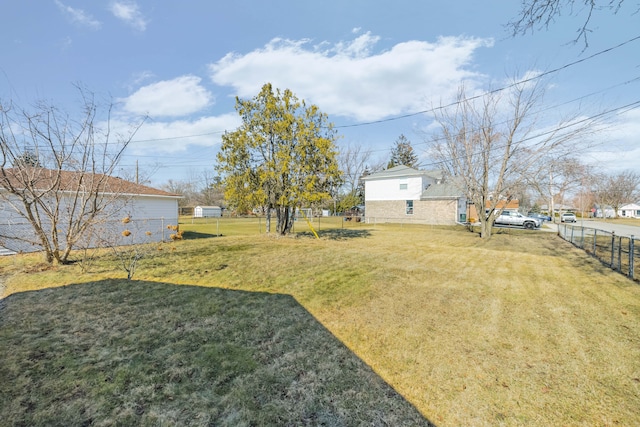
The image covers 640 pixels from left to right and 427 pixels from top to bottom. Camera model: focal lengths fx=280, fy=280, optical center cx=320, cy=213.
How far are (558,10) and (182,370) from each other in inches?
256

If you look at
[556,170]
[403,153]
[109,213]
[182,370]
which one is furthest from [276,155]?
[403,153]

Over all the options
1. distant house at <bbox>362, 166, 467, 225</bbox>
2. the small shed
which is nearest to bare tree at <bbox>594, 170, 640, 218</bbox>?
distant house at <bbox>362, 166, 467, 225</bbox>

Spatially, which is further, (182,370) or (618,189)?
(618,189)

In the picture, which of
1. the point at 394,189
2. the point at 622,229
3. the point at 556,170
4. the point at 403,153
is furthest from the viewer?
the point at 403,153

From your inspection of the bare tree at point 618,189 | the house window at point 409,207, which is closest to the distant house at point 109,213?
the house window at point 409,207

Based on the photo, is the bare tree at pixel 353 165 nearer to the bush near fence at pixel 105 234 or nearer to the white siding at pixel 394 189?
the white siding at pixel 394 189

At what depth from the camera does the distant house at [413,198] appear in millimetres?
27750

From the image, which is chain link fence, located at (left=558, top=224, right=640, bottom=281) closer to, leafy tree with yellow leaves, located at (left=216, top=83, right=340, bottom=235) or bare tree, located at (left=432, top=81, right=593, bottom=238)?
bare tree, located at (left=432, top=81, right=593, bottom=238)

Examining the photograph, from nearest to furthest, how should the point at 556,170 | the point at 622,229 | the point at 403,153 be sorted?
the point at 556,170 < the point at 622,229 < the point at 403,153

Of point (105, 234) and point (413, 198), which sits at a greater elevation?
point (413, 198)

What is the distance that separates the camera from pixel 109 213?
8984mm

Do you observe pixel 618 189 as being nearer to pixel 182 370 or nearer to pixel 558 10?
Answer: pixel 558 10

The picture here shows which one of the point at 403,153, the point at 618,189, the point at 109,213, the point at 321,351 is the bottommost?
the point at 321,351

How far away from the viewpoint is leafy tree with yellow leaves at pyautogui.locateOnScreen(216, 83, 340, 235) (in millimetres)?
14008
